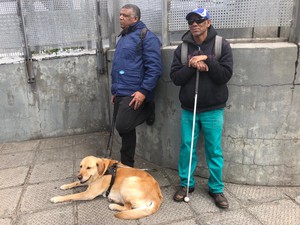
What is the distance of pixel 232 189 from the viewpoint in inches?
158

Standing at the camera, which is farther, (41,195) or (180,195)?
(41,195)

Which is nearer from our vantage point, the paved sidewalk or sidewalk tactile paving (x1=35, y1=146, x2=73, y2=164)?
the paved sidewalk

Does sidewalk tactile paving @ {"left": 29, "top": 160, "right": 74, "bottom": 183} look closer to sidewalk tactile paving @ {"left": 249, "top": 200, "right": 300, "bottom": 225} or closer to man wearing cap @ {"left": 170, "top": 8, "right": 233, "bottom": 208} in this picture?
man wearing cap @ {"left": 170, "top": 8, "right": 233, "bottom": 208}

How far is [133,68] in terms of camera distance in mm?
3988

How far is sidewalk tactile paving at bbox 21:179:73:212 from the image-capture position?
3775mm

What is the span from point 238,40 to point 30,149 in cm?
413

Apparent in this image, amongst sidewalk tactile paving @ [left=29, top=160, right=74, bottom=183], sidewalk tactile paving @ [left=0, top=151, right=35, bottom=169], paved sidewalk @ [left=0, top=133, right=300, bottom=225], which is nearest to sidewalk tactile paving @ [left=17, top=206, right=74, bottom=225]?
paved sidewalk @ [left=0, top=133, right=300, bottom=225]

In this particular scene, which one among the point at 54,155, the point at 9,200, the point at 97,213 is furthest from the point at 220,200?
the point at 54,155

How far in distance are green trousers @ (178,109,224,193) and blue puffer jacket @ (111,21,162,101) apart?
66cm

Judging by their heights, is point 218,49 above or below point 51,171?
above

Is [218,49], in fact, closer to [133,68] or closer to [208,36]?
[208,36]

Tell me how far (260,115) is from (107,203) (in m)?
2.25

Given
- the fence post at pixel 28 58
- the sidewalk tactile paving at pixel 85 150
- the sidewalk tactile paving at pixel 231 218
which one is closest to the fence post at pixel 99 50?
the fence post at pixel 28 58

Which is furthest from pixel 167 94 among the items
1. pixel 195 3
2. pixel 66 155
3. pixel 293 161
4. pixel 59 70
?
pixel 59 70
